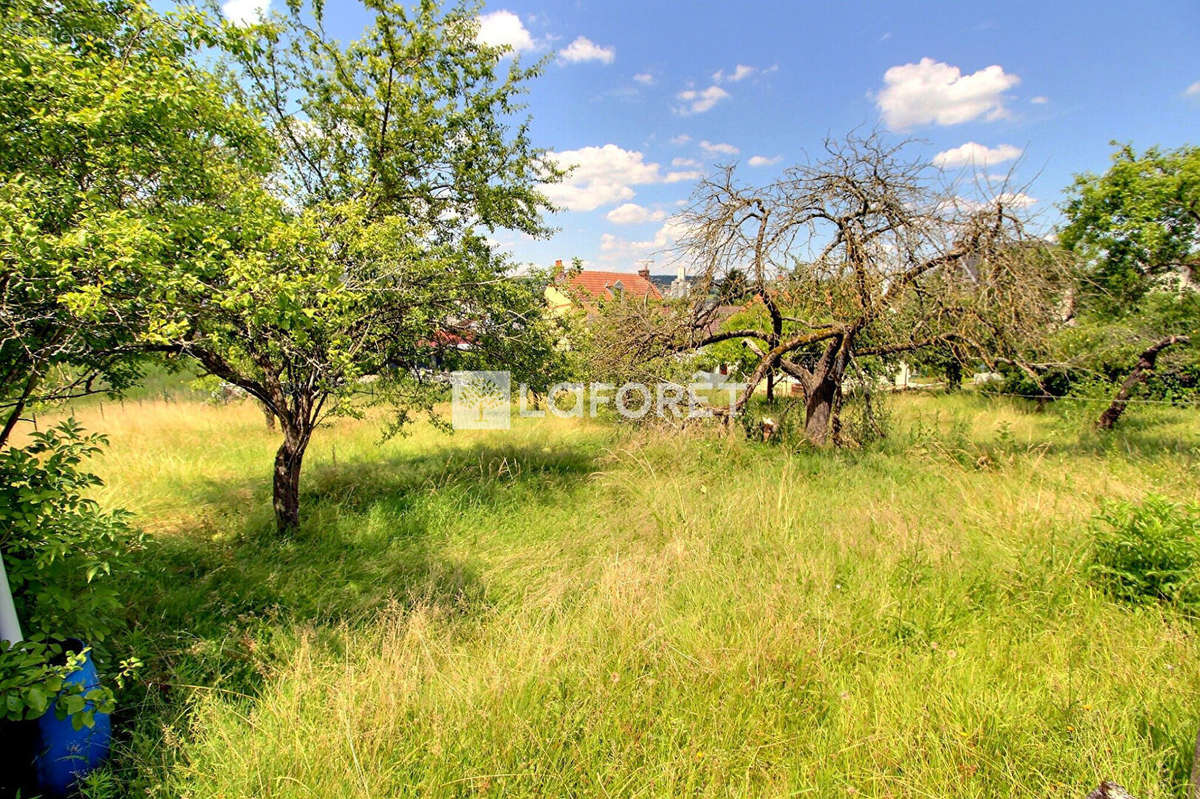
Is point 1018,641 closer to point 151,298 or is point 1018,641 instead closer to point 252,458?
point 151,298

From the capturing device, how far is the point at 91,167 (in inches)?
97.8

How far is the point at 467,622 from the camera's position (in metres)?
3.31

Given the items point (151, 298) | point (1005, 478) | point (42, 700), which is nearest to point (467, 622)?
point (42, 700)

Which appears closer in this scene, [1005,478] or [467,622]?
[467,622]

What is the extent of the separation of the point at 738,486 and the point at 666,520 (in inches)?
47.2

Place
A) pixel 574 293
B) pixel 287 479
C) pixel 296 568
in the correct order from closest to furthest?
pixel 296 568 → pixel 287 479 → pixel 574 293

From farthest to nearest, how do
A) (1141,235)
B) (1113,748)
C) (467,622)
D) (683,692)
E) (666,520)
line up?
1. (1141,235)
2. (666,520)
3. (467,622)
4. (683,692)
5. (1113,748)

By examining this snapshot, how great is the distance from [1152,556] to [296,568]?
21.7 feet

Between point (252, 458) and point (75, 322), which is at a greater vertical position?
point (75, 322)

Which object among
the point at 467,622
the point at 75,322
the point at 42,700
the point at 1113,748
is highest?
the point at 75,322

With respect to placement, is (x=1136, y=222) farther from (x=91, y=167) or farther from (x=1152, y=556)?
(x=91, y=167)

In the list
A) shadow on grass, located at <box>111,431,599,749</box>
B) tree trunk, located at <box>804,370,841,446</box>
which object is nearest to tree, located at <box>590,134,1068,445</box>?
tree trunk, located at <box>804,370,841,446</box>

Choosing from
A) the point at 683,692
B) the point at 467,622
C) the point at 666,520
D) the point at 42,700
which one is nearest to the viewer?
the point at 42,700

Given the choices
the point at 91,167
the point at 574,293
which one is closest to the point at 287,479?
the point at 91,167
